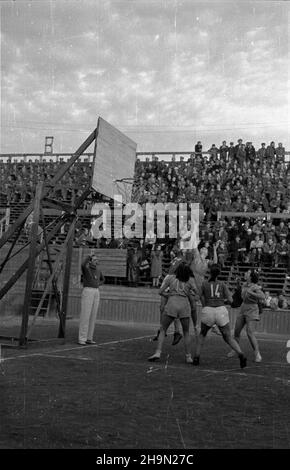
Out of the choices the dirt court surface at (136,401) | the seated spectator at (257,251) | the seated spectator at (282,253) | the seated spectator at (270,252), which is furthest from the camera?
the seated spectator at (257,251)

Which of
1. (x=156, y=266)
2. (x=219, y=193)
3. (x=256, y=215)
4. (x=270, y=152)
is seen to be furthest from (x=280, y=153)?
(x=156, y=266)

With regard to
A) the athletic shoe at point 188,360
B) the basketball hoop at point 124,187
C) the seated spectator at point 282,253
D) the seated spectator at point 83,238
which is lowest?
the athletic shoe at point 188,360

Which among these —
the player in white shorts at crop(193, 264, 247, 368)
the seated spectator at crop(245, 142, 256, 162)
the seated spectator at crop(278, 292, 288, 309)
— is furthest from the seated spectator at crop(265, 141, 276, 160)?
the player in white shorts at crop(193, 264, 247, 368)

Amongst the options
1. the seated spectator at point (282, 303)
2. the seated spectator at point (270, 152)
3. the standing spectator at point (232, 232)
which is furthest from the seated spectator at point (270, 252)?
the seated spectator at point (270, 152)

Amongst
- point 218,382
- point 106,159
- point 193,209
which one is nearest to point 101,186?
point 106,159

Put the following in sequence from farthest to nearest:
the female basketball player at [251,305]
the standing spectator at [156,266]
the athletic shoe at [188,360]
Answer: the standing spectator at [156,266]
the female basketball player at [251,305]
the athletic shoe at [188,360]

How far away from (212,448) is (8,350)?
20.7ft

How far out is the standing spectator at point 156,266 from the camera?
2039 cm

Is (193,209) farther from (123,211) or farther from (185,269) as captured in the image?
(185,269)

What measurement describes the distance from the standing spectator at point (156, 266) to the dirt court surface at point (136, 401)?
9.52 m

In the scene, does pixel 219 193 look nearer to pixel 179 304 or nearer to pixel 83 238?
pixel 83 238

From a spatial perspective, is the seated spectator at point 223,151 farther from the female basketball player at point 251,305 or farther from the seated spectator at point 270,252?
the female basketball player at point 251,305

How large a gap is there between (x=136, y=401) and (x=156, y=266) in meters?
14.1

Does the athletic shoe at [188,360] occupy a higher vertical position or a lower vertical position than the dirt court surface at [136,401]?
lower
